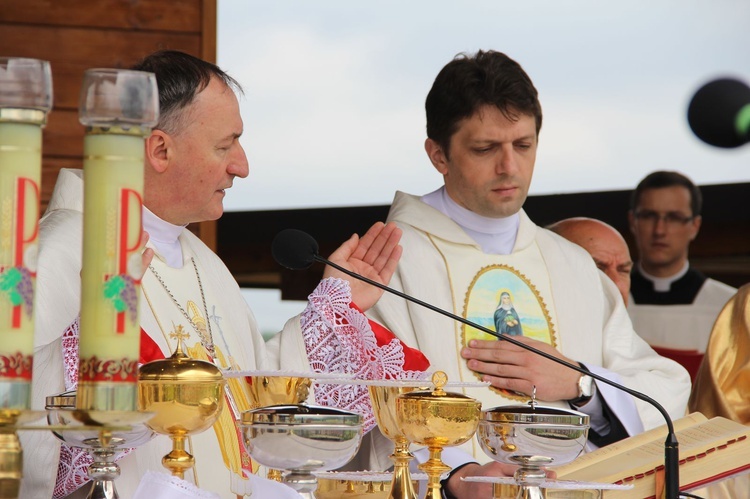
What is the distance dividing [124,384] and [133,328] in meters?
0.06

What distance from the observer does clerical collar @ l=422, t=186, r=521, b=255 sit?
394 centimetres

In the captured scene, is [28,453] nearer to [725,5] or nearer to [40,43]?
[40,43]

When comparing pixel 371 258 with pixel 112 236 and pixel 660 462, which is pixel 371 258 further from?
Answer: pixel 112 236

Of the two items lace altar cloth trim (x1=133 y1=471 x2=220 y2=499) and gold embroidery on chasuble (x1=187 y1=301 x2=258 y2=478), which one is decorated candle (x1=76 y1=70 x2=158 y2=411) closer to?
lace altar cloth trim (x1=133 y1=471 x2=220 y2=499)

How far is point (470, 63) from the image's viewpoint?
386 cm

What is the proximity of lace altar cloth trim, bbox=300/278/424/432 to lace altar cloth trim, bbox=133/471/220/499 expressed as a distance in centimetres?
105

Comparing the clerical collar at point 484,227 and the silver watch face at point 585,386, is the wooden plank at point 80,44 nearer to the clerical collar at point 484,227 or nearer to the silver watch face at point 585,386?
the clerical collar at point 484,227

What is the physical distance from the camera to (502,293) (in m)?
3.85

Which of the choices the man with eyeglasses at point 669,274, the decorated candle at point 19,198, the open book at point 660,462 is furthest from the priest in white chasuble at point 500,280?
the man with eyeglasses at point 669,274

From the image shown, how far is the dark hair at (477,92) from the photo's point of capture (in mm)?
3752

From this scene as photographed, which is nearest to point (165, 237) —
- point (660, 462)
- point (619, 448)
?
point (619, 448)

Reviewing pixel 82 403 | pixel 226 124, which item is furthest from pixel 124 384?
pixel 226 124

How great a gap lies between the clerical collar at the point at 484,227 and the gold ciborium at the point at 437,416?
1.91 meters

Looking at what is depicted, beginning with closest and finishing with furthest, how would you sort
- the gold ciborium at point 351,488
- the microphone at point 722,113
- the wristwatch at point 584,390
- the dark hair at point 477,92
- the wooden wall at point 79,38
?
the gold ciborium at point 351,488
the wristwatch at point 584,390
the dark hair at point 477,92
the wooden wall at point 79,38
the microphone at point 722,113
